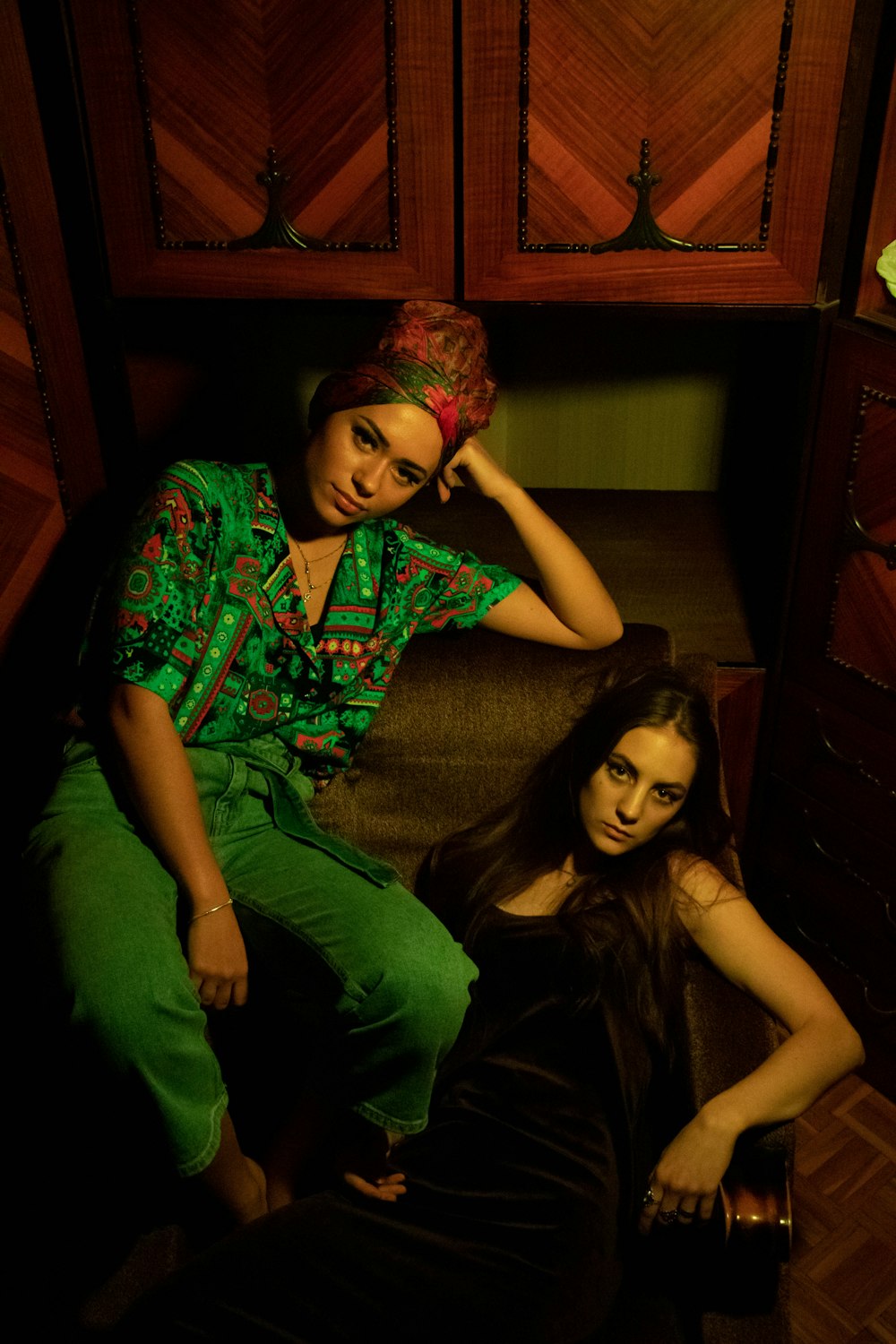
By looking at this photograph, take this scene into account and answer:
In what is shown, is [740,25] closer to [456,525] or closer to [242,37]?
[242,37]

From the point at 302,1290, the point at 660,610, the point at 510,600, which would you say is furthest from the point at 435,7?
the point at 302,1290

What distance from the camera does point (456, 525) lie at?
2332 mm

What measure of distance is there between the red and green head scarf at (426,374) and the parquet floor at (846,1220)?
4.38ft

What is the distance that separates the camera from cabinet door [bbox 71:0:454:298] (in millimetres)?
1618

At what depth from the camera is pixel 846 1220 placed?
1840 mm

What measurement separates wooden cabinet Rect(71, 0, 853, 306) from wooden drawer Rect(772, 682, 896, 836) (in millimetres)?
692

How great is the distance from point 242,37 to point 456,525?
976mm

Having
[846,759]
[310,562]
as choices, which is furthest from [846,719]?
[310,562]

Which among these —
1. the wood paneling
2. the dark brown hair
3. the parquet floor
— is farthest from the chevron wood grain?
the parquet floor

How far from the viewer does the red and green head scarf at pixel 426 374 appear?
150cm

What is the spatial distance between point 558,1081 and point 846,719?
2.71 feet

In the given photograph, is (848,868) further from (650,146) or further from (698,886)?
(650,146)

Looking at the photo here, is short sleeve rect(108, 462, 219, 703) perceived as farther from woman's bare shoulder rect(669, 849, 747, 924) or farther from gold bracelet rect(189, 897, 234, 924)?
woman's bare shoulder rect(669, 849, 747, 924)

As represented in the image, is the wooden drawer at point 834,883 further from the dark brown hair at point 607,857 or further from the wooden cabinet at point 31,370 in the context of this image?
the wooden cabinet at point 31,370
